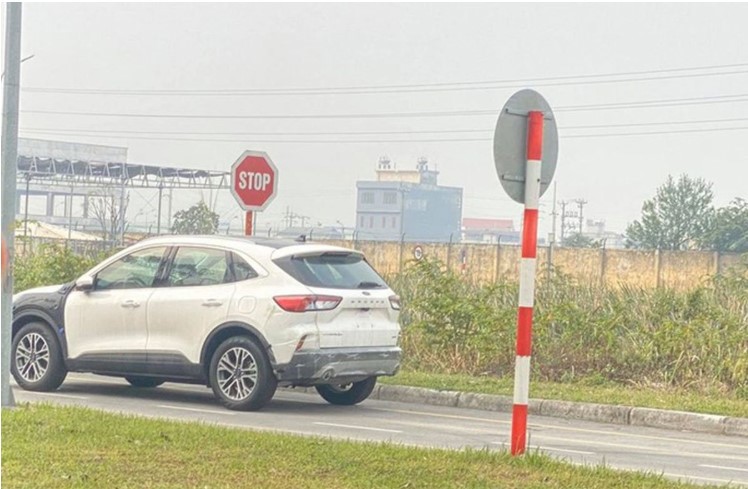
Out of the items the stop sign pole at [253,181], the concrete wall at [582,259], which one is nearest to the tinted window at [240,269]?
the stop sign pole at [253,181]

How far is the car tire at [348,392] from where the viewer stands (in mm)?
13258

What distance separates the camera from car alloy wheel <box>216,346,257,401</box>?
39.4ft

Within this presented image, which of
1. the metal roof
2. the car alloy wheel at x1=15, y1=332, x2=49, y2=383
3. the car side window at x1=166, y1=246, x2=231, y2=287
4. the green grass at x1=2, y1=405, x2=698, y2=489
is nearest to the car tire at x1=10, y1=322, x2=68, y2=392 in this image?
the car alloy wheel at x1=15, y1=332, x2=49, y2=383

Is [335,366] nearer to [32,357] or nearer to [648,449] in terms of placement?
[648,449]

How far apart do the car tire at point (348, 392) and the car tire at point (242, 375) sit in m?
1.37

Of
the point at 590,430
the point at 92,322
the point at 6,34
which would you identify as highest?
the point at 6,34

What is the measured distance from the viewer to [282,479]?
23.7 ft

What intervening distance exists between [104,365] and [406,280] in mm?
6793

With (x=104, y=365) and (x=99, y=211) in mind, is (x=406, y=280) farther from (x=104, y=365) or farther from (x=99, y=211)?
(x=99, y=211)

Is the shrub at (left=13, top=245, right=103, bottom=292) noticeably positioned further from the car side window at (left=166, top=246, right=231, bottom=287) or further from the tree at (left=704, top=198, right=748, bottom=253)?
the tree at (left=704, top=198, right=748, bottom=253)

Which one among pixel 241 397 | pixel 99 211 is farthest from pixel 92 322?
pixel 99 211

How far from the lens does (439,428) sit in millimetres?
11711

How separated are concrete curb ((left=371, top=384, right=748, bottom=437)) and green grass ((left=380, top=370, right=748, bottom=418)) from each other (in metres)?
0.21

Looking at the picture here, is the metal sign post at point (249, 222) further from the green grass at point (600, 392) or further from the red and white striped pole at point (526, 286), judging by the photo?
the red and white striped pole at point (526, 286)
